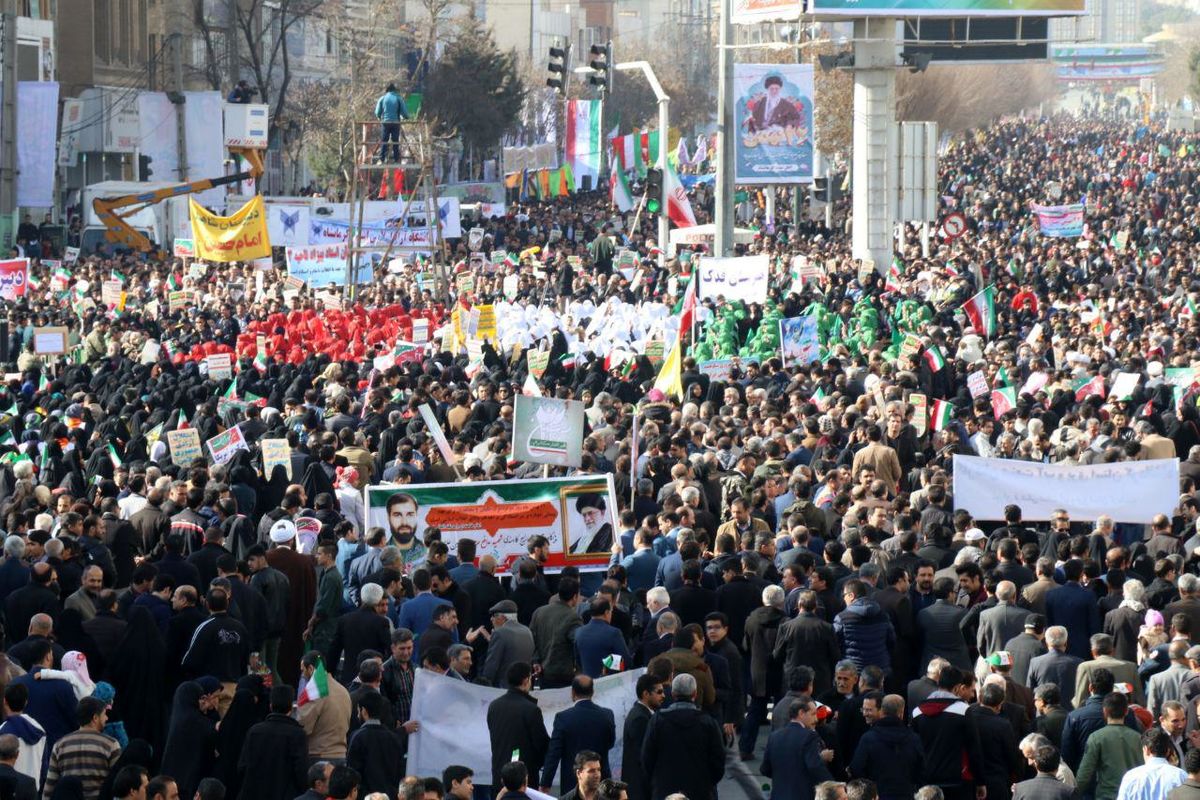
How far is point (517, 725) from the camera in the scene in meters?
9.88

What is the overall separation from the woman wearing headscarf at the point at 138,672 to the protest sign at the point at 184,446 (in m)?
5.20

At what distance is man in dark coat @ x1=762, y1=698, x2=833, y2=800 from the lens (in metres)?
9.40

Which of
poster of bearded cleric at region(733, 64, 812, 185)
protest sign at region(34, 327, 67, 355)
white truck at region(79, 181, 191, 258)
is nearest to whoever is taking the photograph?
protest sign at region(34, 327, 67, 355)

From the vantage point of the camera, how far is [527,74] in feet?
337

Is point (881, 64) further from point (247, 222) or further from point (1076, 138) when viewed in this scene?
point (1076, 138)

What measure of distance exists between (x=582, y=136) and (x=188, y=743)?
59903 mm

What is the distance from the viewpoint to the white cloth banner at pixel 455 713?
33.9 feet

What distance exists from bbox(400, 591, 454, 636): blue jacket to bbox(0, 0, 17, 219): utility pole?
35.7 m

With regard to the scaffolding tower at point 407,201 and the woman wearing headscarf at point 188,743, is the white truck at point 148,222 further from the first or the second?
the woman wearing headscarf at point 188,743

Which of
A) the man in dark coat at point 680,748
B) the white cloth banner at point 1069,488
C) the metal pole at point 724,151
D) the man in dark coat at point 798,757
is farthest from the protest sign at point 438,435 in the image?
the metal pole at point 724,151

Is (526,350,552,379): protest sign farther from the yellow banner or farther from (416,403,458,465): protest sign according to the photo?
the yellow banner

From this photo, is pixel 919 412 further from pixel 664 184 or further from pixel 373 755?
pixel 664 184

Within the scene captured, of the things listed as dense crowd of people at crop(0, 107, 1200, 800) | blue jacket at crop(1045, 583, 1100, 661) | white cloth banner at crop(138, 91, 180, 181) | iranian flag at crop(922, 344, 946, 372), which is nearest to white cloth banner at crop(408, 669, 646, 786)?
dense crowd of people at crop(0, 107, 1200, 800)

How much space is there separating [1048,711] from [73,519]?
6.08 m
